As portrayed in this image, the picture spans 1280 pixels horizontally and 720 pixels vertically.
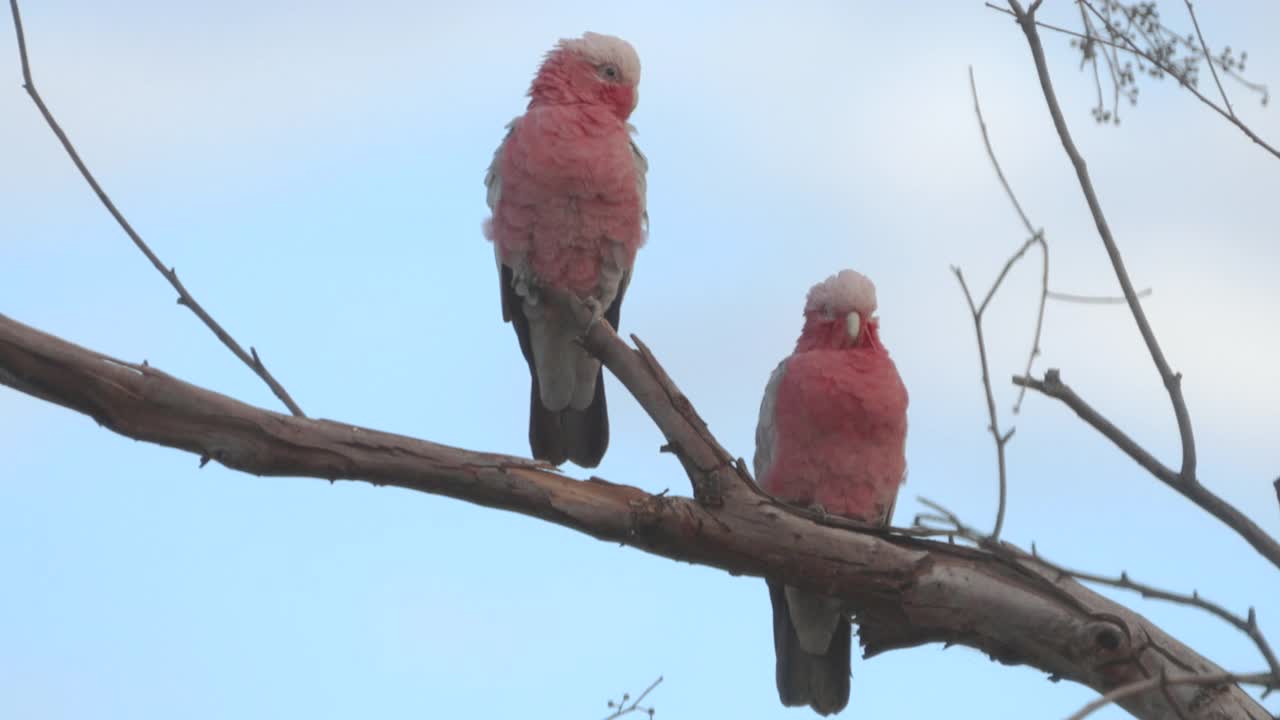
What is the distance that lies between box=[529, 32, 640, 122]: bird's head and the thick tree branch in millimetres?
2375

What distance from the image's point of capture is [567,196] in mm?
5742

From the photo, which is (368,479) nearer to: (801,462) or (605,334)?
(605,334)

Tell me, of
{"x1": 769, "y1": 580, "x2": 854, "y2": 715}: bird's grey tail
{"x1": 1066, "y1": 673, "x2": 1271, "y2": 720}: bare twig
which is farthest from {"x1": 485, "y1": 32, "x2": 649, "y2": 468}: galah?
{"x1": 1066, "y1": 673, "x2": 1271, "y2": 720}: bare twig

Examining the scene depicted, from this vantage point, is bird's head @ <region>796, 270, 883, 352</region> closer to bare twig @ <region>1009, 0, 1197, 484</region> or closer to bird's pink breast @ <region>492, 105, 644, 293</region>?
bird's pink breast @ <region>492, 105, 644, 293</region>

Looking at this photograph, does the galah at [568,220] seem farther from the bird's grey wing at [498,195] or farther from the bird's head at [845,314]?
the bird's head at [845,314]

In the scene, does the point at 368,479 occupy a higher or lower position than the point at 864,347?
lower

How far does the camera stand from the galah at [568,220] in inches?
226

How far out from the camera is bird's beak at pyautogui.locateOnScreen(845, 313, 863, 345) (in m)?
5.42

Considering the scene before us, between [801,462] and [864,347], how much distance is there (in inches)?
22.9

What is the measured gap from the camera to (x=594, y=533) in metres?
3.81

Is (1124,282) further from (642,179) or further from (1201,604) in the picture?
(642,179)

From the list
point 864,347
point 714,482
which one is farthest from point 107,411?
point 864,347

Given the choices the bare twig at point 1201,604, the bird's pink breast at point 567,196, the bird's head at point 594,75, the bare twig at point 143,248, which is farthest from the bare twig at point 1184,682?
the bird's head at point 594,75

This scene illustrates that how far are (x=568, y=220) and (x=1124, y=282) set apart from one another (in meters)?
3.40
